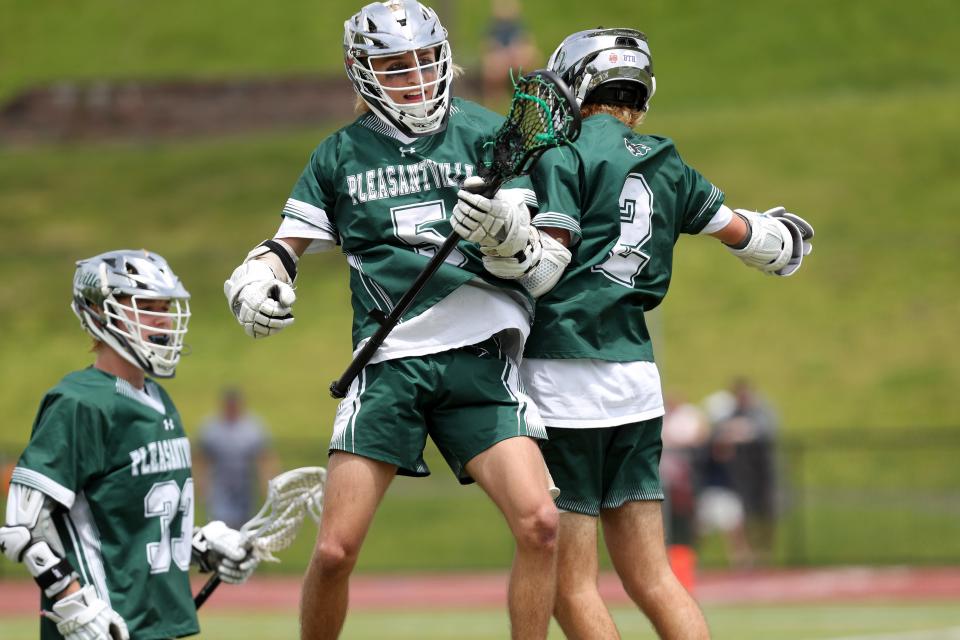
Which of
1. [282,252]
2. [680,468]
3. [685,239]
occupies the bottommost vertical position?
[680,468]

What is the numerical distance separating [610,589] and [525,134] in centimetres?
1024

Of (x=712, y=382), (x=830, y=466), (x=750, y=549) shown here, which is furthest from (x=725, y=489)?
(x=712, y=382)

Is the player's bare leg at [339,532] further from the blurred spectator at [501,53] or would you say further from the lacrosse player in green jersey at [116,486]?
the blurred spectator at [501,53]

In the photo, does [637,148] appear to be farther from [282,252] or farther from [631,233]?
[282,252]

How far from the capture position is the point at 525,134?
5.60 m

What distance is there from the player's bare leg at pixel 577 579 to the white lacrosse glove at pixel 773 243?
125 cm

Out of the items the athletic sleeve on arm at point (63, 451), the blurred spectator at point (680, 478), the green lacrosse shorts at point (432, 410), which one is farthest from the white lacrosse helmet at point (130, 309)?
the blurred spectator at point (680, 478)

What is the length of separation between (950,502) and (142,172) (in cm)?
2375

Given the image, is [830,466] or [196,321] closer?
[830,466]

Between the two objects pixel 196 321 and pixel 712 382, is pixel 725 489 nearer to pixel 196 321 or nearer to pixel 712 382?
pixel 712 382

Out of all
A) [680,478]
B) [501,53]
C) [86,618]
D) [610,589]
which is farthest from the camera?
[501,53]

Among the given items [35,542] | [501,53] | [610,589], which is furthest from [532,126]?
[501,53]

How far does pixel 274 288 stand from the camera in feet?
18.9

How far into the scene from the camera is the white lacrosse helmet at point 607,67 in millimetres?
6238
